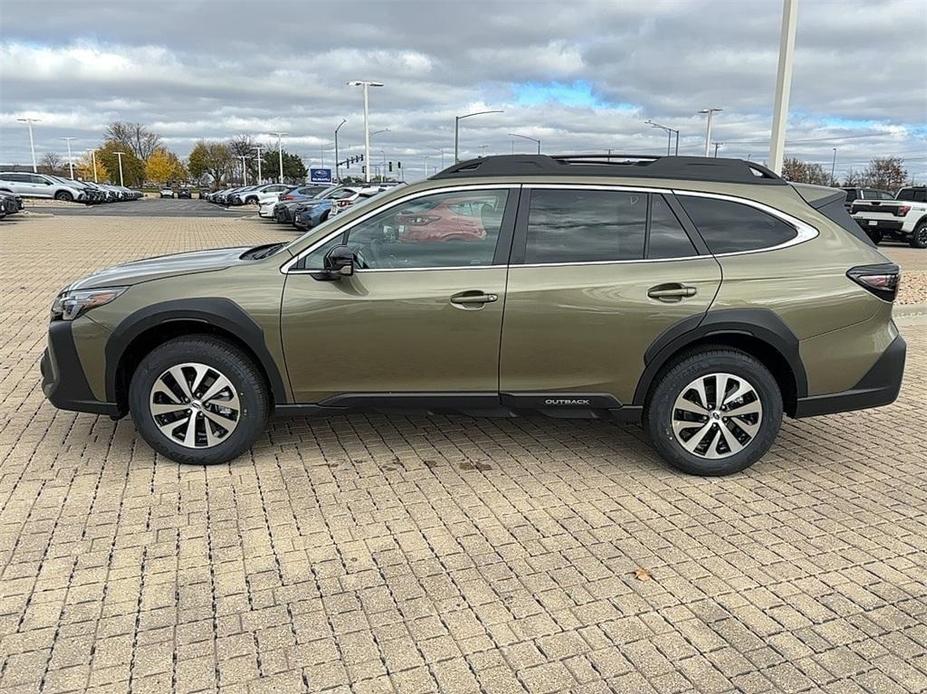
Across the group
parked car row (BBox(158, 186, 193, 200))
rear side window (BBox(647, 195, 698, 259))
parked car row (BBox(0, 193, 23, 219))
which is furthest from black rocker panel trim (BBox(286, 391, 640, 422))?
parked car row (BBox(158, 186, 193, 200))

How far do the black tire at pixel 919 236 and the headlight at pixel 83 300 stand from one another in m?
23.3

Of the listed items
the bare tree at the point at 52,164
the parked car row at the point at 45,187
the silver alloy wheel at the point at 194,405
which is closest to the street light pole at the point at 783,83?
the silver alloy wheel at the point at 194,405

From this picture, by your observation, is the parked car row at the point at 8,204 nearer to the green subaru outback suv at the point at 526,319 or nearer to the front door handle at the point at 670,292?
the green subaru outback suv at the point at 526,319

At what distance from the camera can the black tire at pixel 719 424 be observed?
13.8 ft

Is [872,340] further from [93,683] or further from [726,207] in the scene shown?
[93,683]

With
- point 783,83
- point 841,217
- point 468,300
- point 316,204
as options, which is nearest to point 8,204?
point 316,204

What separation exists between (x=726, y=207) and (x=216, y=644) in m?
3.50

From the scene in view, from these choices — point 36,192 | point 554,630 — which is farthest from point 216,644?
point 36,192

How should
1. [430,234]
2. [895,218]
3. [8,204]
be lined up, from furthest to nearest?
[8,204] → [895,218] → [430,234]

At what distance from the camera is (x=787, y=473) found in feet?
14.8

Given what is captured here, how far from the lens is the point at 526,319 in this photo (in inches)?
163

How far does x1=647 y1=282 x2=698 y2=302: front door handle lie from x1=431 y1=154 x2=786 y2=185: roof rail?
0.70 meters

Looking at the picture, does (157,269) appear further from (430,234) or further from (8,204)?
(8,204)

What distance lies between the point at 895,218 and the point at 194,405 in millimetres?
22541
